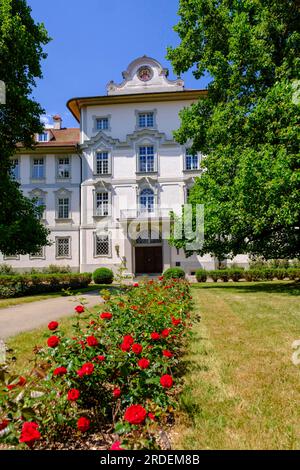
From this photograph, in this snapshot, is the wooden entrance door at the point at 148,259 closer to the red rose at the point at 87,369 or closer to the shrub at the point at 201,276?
the shrub at the point at 201,276

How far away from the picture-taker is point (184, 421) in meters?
2.78

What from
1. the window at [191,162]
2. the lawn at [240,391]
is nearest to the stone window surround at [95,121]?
the window at [191,162]

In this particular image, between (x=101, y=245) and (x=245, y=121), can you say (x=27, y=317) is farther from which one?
(x=101, y=245)

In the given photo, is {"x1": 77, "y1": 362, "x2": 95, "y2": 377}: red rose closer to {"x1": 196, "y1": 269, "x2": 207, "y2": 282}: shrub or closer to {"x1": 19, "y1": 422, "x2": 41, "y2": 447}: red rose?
{"x1": 19, "y1": 422, "x2": 41, "y2": 447}: red rose

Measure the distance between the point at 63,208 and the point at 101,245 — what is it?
5.26m

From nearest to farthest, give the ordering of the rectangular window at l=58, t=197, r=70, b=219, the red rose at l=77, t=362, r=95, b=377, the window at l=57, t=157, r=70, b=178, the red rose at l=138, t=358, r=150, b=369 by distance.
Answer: the red rose at l=77, t=362, r=95, b=377
the red rose at l=138, t=358, r=150, b=369
the rectangular window at l=58, t=197, r=70, b=219
the window at l=57, t=157, r=70, b=178

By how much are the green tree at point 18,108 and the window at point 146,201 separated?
43.5 ft

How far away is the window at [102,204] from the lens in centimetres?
2934

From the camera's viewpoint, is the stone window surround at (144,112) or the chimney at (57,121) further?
the chimney at (57,121)

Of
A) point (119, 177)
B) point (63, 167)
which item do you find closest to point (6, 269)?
point (63, 167)

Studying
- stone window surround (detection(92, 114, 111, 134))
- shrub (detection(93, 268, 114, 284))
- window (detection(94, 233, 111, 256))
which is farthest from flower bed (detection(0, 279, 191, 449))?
stone window surround (detection(92, 114, 111, 134))

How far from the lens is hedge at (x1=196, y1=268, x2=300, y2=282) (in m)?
23.7

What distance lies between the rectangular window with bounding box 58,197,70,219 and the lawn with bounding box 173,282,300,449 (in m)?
25.7

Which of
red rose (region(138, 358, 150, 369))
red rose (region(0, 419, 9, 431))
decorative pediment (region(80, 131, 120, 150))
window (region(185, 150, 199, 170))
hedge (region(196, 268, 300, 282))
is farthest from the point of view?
decorative pediment (region(80, 131, 120, 150))
